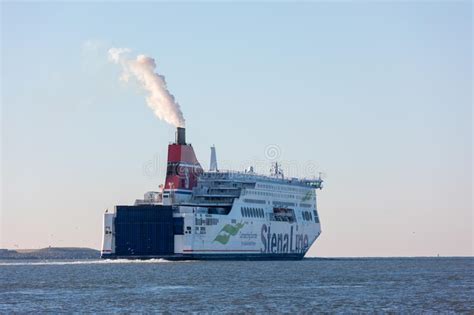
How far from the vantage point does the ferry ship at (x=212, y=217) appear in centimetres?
11112

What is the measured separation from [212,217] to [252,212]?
28.0 ft

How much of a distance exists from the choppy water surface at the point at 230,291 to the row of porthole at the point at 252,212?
59.6 feet

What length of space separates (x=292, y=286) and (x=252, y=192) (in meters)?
46.9

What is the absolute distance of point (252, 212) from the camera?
122062mm

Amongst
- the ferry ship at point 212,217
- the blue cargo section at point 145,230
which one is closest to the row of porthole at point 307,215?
the ferry ship at point 212,217

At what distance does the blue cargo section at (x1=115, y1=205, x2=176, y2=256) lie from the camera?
11075cm

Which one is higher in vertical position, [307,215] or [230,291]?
[307,215]

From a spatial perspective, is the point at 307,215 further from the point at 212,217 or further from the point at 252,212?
the point at 212,217

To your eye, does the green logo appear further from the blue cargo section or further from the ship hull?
the blue cargo section

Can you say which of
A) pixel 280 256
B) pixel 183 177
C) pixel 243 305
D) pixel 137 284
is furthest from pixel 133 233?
pixel 243 305

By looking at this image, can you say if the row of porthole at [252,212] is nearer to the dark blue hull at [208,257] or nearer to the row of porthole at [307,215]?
the dark blue hull at [208,257]

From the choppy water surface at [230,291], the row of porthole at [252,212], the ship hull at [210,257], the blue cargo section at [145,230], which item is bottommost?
the choppy water surface at [230,291]

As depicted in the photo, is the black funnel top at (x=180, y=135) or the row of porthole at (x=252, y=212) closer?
the black funnel top at (x=180, y=135)

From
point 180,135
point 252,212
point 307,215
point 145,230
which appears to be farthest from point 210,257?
point 307,215
